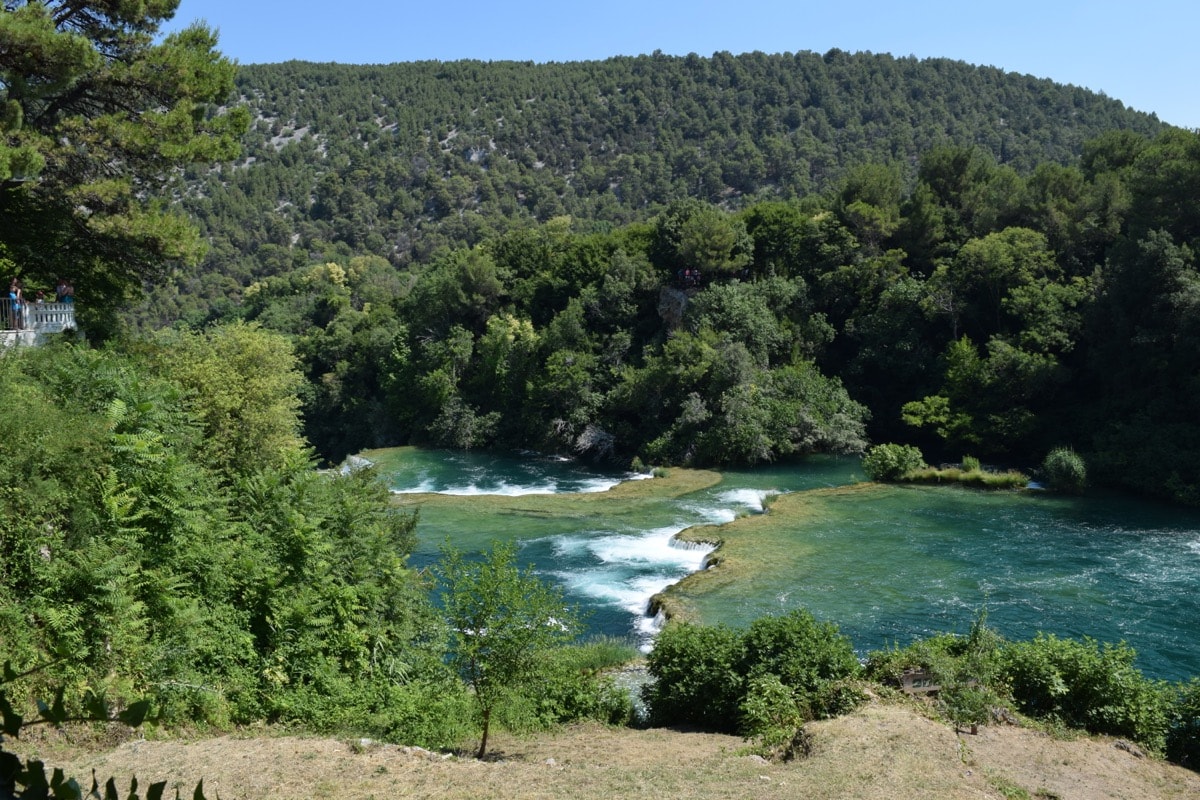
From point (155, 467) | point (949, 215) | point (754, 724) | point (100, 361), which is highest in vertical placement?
point (949, 215)

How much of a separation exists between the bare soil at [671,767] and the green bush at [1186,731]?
495mm

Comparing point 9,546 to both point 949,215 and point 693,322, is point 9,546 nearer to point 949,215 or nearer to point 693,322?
point 693,322

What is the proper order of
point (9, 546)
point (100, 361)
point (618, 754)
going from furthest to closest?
point (100, 361) → point (618, 754) → point (9, 546)

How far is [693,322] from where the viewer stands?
47531 mm

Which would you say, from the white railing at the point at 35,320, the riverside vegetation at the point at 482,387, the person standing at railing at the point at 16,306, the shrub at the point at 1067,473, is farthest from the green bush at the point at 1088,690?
the person standing at railing at the point at 16,306

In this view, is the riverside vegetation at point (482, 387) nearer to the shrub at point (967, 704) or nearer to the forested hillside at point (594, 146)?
the shrub at point (967, 704)

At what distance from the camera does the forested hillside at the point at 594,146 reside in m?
112

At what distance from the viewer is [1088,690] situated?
1437cm

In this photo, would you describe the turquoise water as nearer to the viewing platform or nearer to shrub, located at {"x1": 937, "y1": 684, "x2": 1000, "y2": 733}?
shrub, located at {"x1": 937, "y1": 684, "x2": 1000, "y2": 733}

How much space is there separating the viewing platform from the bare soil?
11.9 m

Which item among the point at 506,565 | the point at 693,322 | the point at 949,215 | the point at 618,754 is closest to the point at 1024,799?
the point at 618,754

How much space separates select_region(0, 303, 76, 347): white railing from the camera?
766 inches

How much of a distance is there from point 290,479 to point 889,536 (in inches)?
725

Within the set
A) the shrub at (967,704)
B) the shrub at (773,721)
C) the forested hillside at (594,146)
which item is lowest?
the shrub at (773,721)
